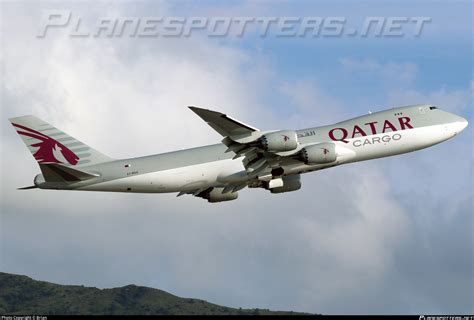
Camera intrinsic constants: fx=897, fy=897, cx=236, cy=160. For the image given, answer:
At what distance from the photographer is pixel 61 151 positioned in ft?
244

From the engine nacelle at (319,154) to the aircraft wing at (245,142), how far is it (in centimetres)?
120

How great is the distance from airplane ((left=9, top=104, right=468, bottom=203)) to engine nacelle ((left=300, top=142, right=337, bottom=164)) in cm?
8

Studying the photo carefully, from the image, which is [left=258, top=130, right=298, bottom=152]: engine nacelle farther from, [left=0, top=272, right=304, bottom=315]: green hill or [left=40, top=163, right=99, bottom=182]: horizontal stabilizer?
[left=0, top=272, right=304, bottom=315]: green hill

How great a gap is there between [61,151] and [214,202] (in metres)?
14.3

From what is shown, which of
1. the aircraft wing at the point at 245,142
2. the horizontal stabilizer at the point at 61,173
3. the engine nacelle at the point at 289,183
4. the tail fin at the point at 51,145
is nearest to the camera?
the aircraft wing at the point at 245,142

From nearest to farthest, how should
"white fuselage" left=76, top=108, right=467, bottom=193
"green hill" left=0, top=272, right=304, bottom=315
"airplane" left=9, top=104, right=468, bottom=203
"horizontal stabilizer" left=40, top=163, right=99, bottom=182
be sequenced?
"horizontal stabilizer" left=40, top=163, right=99, bottom=182
"airplane" left=9, top=104, right=468, bottom=203
"white fuselage" left=76, top=108, right=467, bottom=193
"green hill" left=0, top=272, right=304, bottom=315

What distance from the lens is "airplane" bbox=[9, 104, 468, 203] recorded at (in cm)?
6994

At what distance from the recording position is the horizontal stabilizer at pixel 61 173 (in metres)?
69.1

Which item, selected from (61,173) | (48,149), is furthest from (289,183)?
(48,149)

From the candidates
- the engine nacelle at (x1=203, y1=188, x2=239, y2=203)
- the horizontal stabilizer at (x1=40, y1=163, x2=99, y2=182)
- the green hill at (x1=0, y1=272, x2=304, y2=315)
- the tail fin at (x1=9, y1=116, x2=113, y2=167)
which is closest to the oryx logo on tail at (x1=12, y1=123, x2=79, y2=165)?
the tail fin at (x1=9, y1=116, x2=113, y2=167)

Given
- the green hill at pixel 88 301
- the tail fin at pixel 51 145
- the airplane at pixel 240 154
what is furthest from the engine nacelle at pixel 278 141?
the green hill at pixel 88 301

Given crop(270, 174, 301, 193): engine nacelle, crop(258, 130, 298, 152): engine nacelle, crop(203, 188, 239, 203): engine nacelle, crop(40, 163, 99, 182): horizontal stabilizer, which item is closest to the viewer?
crop(258, 130, 298, 152): engine nacelle

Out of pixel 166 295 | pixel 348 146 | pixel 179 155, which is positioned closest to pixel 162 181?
pixel 179 155

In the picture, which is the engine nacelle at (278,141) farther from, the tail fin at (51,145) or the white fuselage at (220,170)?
the tail fin at (51,145)
